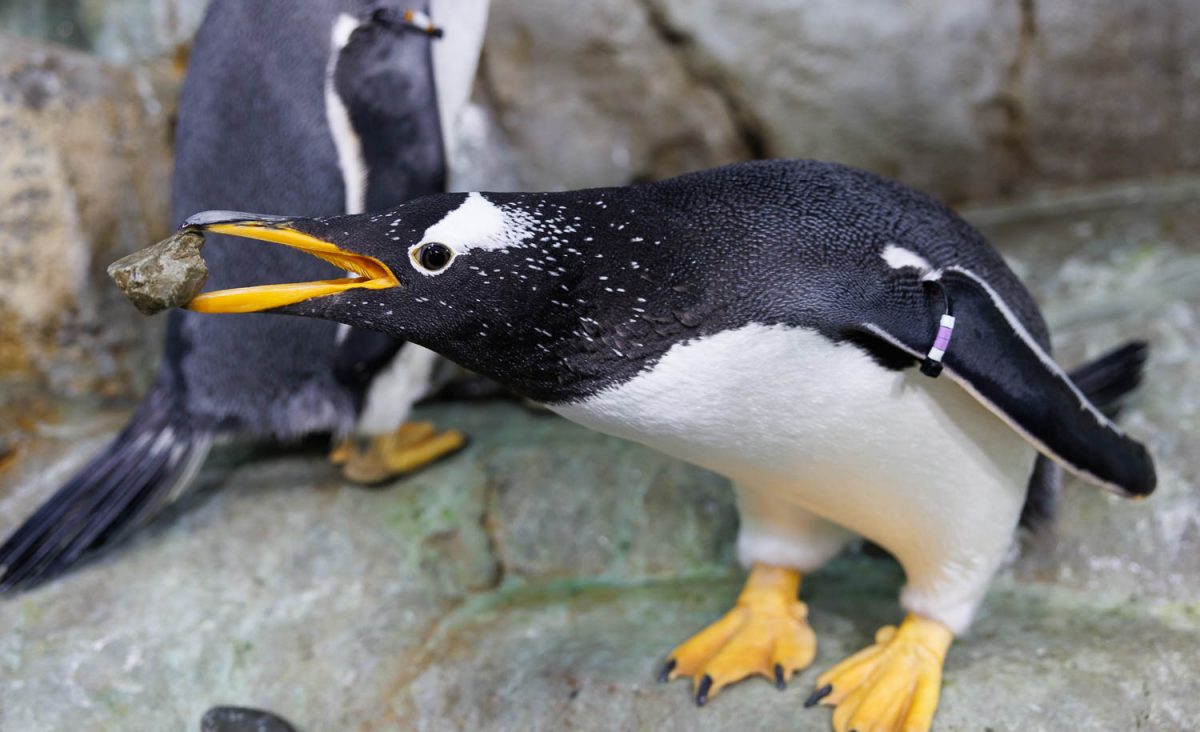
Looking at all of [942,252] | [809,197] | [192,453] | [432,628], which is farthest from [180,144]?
[942,252]

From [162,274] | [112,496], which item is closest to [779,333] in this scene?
[162,274]

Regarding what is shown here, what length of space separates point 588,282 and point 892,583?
38.7 inches

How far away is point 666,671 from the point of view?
1.75 m

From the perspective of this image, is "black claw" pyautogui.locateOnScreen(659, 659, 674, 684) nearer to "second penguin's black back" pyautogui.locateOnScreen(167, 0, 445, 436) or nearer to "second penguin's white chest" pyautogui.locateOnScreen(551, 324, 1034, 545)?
"second penguin's white chest" pyautogui.locateOnScreen(551, 324, 1034, 545)

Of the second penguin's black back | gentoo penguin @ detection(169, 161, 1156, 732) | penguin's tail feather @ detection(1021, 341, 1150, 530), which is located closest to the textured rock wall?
the second penguin's black back

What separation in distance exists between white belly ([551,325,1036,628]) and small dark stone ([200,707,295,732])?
29.5 inches

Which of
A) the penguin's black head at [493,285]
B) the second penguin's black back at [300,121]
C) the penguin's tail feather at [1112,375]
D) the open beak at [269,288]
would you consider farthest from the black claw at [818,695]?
the second penguin's black back at [300,121]

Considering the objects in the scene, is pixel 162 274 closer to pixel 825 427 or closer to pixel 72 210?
pixel 825 427

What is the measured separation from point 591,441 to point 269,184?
0.82 m

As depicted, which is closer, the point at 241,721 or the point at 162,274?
the point at 162,274

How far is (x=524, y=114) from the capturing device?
2896mm

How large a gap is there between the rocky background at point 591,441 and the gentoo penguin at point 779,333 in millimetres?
309

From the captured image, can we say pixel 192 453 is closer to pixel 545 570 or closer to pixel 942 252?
pixel 545 570

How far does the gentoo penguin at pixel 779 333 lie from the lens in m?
1.31
